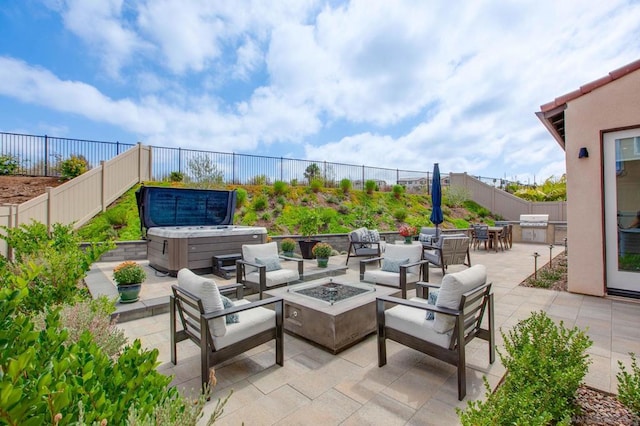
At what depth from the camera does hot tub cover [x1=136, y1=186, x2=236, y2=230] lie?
754cm

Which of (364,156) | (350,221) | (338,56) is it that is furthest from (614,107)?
(364,156)

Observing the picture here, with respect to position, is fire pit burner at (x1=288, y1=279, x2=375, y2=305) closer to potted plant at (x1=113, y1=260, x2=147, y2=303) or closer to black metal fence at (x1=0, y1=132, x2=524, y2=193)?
potted plant at (x1=113, y1=260, x2=147, y2=303)

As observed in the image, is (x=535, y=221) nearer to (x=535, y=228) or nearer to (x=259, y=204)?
(x=535, y=228)

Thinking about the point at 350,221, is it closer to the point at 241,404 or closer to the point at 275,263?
the point at 275,263

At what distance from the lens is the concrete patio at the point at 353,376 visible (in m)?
2.26

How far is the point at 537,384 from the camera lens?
1938 millimetres

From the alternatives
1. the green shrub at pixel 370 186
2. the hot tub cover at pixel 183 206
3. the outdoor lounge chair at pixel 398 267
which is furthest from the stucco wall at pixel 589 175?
the green shrub at pixel 370 186

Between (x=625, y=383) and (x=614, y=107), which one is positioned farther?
(x=614, y=107)

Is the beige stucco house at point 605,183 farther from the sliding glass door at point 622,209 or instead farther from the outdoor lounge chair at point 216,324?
the outdoor lounge chair at point 216,324

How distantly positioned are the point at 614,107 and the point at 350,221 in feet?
30.4

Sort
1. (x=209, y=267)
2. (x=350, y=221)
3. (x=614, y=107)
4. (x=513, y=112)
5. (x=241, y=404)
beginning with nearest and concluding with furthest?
(x=241, y=404), (x=614, y=107), (x=209, y=267), (x=513, y=112), (x=350, y=221)

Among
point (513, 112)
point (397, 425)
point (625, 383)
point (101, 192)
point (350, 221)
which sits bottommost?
point (397, 425)

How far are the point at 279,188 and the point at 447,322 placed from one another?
38.1 ft

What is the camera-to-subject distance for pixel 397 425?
2125mm
